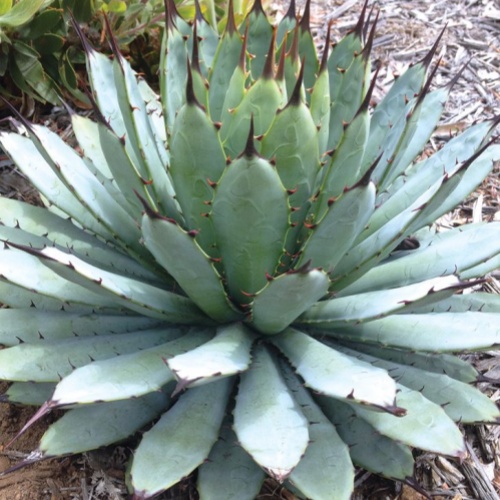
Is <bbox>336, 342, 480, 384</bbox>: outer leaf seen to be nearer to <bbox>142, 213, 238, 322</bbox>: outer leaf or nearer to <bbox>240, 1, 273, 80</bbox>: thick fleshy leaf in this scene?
<bbox>142, 213, 238, 322</bbox>: outer leaf

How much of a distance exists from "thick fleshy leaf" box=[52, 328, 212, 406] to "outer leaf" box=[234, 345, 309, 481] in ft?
0.53

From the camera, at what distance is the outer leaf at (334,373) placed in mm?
1174

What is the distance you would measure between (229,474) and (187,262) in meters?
0.46

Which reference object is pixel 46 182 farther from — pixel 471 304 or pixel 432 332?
pixel 471 304

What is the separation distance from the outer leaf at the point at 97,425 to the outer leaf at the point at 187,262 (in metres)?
0.27

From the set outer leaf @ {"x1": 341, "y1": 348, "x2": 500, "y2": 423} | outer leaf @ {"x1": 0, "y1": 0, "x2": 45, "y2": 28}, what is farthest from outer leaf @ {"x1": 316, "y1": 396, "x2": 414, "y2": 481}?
outer leaf @ {"x1": 0, "y1": 0, "x2": 45, "y2": 28}

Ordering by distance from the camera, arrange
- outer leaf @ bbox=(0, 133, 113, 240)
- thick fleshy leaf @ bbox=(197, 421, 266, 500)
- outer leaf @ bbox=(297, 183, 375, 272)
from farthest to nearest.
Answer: outer leaf @ bbox=(0, 133, 113, 240) → thick fleshy leaf @ bbox=(197, 421, 266, 500) → outer leaf @ bbox=(297, 183, 375, 272)

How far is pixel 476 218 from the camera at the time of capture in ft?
7.42

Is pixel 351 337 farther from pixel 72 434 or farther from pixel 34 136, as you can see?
pixel 34 136

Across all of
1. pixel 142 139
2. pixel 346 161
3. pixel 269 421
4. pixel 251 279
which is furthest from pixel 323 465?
pixel 142 139

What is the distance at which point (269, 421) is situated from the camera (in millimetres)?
1294

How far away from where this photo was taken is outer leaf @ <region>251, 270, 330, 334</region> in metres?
1.22

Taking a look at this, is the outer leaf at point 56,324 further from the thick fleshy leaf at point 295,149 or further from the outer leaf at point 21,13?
the outer leaf at point 21,13

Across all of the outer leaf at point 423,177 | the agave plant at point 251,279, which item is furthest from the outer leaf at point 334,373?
the outer leaf at point 423,177
